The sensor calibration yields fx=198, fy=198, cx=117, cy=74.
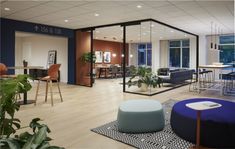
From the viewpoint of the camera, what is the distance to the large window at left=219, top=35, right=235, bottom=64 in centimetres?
1166

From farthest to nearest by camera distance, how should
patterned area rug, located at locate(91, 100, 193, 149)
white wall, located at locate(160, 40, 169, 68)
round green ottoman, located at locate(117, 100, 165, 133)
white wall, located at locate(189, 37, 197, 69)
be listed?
1. white wall, located at locate(160, 40, 169, 68)
2. white wall, located at locate(189, 37, 197, 69)
3. round green ottoman, located at locate(117, 100, 165, 133)
4. patterned area rug, located at locate(91, 100, 193, 149)

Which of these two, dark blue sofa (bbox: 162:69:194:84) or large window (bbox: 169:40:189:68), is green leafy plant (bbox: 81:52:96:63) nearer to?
dark blue sofa (bbox: 162:69:194:84)

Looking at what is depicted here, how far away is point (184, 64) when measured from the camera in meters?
13.4

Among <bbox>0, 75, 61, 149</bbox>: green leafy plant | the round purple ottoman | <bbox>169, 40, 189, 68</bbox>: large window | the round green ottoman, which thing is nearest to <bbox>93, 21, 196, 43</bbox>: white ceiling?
<bbox>169, 40, 189, 68</bbox>: large window

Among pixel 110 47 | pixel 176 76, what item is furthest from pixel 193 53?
pixel 110 47

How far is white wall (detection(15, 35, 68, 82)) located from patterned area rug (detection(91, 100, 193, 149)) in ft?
23.7

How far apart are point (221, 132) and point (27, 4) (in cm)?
531

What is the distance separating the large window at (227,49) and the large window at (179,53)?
2.10m

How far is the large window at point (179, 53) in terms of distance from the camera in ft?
43.9

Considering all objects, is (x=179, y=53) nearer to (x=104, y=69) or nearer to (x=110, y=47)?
(x=110, y=47)

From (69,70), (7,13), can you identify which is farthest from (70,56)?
(7,13)

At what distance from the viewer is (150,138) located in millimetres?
3018

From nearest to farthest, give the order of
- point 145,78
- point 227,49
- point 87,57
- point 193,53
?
point 145,78 < point 87,57 < point 227,49 < point 193,53

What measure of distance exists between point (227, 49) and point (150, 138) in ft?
36.2
